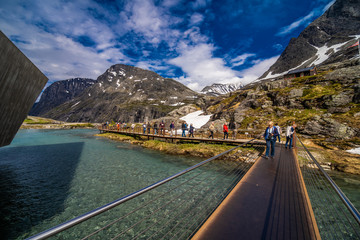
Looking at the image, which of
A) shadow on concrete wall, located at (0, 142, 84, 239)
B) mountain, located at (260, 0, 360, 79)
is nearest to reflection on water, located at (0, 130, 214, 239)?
shadow on concrete wall, located at (0, 142, 84, 239)

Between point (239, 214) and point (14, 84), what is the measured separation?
14649mm

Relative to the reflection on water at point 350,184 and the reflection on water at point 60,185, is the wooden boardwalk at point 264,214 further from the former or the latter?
the reflection on water at point 60,185

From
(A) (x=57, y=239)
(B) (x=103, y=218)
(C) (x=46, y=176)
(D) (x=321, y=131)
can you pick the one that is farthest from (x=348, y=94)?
(C) (x=46, y=176)

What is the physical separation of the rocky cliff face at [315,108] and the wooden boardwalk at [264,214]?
14.2 meters

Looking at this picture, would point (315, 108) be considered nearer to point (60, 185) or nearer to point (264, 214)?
point (264, 214)

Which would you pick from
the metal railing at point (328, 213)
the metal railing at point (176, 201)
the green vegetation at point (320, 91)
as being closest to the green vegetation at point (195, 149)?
the metal railing at point (176, 201)

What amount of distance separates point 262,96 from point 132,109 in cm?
12555

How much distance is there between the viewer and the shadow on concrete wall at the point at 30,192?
20.3 feet

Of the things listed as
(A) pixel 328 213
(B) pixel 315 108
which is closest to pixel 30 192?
(A) pixel 328 213

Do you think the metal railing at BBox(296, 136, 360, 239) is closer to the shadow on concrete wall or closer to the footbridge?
the footbridge

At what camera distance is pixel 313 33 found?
14238cm

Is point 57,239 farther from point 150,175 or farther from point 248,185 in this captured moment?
point 248,185

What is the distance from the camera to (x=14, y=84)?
384 inches

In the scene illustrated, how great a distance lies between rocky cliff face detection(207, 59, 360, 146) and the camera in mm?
15062
